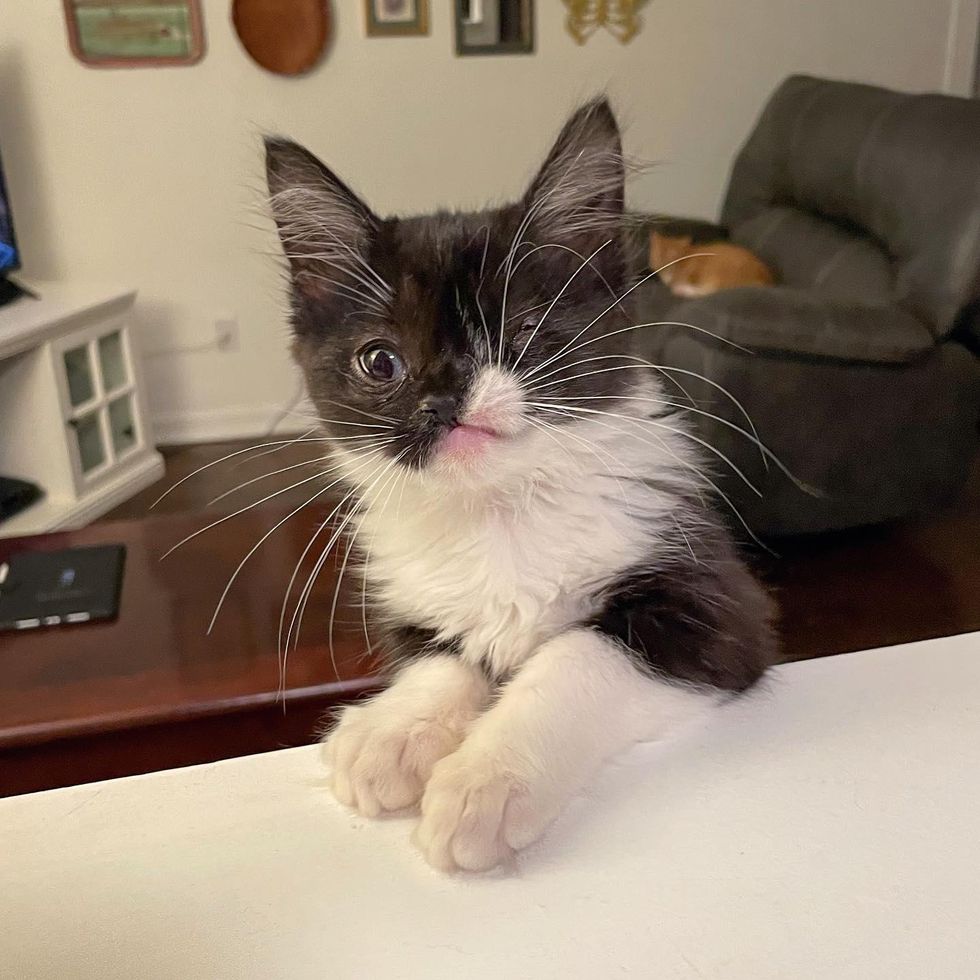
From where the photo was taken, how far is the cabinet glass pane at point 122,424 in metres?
3.18

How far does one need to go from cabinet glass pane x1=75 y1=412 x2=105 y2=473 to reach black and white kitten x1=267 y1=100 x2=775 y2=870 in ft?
7.44

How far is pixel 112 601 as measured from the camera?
1.19 metres

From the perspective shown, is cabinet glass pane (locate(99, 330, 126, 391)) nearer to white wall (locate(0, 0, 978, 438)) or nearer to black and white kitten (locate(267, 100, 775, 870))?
white wall (locate(0, 0, 978, 438))

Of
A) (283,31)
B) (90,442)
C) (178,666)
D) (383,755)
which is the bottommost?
(90,442)

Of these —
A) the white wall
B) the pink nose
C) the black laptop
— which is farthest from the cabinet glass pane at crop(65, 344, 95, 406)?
the pink nose

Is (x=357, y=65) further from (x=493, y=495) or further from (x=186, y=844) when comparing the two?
(x=186, y=844)

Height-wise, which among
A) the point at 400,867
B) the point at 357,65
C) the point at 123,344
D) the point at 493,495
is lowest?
the point at 123,344

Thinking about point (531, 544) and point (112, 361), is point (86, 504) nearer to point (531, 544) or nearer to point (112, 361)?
point (112, 361)

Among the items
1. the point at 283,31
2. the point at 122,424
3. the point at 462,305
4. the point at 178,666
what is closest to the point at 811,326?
the point at 462,305

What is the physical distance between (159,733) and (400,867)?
0.47 metres

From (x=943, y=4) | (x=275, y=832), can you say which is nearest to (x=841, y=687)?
(x=275, y=832)

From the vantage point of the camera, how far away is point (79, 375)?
3.00 metres

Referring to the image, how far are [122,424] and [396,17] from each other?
1746mm

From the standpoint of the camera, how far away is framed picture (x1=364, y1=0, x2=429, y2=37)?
3.27 metres
